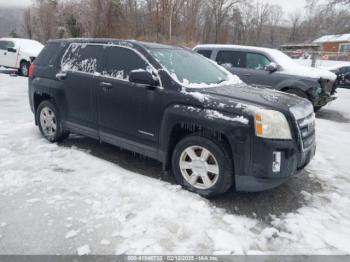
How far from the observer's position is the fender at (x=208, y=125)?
10.6 ft

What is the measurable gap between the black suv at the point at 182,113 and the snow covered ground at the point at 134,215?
14.8 inches

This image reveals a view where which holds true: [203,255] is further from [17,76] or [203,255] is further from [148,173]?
[17,76]

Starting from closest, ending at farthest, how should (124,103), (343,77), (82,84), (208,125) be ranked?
(208,125) → (124,103) → (82,84) → (343,77)

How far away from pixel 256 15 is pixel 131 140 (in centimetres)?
7617

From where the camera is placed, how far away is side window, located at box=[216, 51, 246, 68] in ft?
29.4

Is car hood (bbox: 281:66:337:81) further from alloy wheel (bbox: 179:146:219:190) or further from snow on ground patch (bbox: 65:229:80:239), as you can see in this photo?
snow on ground patch (bbox: 65:229:80:239)

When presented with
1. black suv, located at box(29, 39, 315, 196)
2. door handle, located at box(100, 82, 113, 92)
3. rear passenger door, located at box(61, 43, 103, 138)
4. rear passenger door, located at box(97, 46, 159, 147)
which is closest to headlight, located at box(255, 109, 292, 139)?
black suv, located at box(29, 39, 315, 196)

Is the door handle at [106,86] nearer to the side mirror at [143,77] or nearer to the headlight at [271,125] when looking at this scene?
the side mirror at [143,77]

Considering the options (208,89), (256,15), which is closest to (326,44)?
(256,15)

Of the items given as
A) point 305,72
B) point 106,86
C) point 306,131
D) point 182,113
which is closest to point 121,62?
point 106,86

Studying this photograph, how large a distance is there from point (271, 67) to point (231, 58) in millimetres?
1246

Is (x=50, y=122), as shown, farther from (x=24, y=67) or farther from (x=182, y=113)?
(x=24, y=67)

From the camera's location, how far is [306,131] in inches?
142

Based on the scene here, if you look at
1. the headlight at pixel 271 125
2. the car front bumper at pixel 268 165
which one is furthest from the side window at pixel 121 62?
the car front bumper at pixel 268 165
